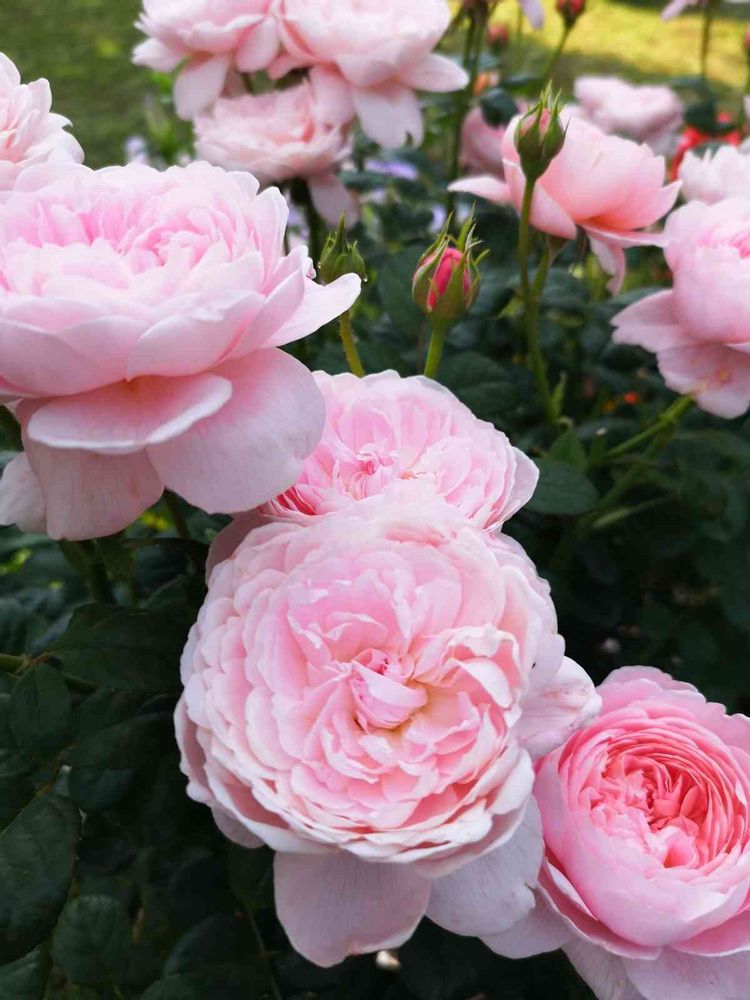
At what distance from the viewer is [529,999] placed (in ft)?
2.29

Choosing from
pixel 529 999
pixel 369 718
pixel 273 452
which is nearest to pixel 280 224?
pixel 273 452

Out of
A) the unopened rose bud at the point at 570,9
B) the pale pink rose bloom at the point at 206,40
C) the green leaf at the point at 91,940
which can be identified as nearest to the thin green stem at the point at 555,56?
the unopened rose bud at the point at 570,9

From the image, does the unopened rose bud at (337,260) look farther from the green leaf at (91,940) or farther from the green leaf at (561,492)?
the green leaf at (91,940)

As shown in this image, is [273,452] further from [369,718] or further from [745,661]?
[745,661]

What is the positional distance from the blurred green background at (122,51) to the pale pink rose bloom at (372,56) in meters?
2.41

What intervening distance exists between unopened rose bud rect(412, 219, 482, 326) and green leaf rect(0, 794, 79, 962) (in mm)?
362

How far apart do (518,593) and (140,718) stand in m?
0.24

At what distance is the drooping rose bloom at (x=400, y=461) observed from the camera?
0.45 meters

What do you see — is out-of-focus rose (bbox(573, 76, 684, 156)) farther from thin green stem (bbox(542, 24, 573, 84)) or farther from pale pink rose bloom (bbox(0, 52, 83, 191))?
pale pink rose bloom (bbox(0, 52, 83, 191))

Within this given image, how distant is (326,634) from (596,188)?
43cm

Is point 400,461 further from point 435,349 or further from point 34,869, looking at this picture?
point 34,869

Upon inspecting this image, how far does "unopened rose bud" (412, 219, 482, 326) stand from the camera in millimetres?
583

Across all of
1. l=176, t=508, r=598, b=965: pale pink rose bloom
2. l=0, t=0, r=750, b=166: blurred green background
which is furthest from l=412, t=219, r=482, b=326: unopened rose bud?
l=0, t=0, r=750, b=166: blurred green background

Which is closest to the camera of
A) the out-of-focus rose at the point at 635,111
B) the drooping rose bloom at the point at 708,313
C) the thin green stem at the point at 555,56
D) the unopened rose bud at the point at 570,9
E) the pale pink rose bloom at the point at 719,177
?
the drooping rose bloom at the point at 708,313
